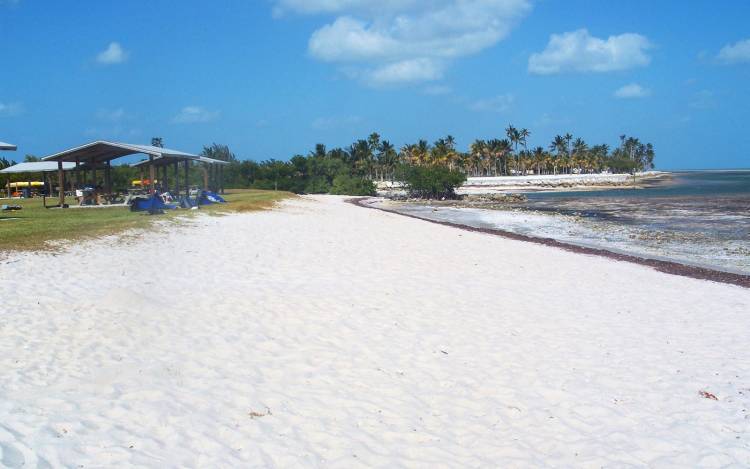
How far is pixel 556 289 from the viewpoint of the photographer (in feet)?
35.6

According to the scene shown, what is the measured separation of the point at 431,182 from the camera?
6756 centimetres

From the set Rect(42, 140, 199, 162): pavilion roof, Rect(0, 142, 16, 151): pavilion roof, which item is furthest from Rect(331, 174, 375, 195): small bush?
Rect(0, 142, 16, 151): pavilion roof

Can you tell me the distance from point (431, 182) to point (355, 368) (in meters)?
62.1

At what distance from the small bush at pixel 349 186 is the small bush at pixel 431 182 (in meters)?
5.13

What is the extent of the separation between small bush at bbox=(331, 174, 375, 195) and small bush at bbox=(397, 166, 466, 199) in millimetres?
5133

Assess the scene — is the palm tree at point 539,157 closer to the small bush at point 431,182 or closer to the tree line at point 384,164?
the tree line at point 384,164

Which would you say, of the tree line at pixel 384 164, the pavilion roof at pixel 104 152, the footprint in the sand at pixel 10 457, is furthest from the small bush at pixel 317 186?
the footprint in the sand at pixel 10 457

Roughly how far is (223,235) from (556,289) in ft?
29.2

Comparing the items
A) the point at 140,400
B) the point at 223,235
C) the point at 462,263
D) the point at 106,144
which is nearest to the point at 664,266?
the point at 462,263

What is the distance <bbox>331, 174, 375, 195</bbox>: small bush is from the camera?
229ft

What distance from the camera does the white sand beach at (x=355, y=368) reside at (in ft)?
14.9

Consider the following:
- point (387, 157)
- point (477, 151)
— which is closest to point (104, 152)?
point (387, 157)

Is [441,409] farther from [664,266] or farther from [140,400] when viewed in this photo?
[664,266]

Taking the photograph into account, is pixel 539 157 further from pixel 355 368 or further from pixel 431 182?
pixel 355 368
